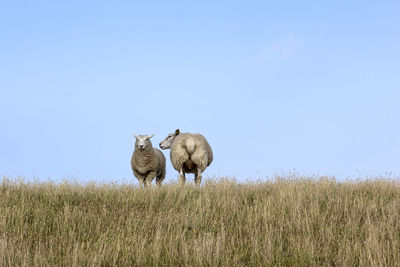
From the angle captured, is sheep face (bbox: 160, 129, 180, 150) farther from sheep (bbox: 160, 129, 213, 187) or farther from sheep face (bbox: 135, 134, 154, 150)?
sheep face (bbox: 135, 134, 154, 150)

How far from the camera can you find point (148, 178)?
16.5m

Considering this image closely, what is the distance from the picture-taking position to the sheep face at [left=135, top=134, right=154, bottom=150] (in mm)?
15477

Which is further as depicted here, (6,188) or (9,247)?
(6,188)

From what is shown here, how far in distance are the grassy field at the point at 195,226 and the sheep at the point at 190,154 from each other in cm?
346

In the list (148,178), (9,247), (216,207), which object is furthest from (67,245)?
(148,178)

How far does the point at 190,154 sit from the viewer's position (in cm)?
1634

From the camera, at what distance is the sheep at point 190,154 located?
16.2m

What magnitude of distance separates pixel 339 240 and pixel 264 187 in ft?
15.1

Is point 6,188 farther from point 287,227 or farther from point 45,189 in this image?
point 287,227

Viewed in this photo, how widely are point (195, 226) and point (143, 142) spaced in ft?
22.2

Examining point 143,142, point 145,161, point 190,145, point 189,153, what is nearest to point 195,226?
point 143,142

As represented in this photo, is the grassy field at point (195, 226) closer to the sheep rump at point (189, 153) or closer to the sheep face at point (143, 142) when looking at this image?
the sheep face at point (143, 142)

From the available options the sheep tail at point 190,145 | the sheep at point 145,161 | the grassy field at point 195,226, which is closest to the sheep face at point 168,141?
the sheep at point 145,161

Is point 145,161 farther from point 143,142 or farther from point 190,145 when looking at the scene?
point 190,145
